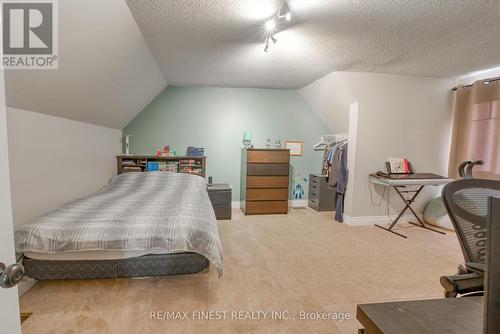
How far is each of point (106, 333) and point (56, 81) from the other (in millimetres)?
1879

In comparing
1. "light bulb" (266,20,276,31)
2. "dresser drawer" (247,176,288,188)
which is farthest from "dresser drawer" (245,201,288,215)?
"light bulb" (266,20,276,31)

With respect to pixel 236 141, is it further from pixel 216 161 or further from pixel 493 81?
pixel 493 81

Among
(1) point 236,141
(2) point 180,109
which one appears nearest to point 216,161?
(1) point 236,141

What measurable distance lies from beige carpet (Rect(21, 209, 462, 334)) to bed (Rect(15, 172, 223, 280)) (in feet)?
0.58

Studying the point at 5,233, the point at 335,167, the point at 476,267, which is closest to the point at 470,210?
the point at 476,267

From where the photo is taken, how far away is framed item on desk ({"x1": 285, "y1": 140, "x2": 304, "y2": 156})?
453 cm

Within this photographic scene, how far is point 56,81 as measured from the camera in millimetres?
1845

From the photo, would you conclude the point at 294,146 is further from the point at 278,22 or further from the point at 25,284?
the point at 25,284

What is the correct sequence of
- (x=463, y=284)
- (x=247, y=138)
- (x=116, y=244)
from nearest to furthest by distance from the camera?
(x=463, y=284) < (x=116, y=244) < (x=247, y=138)

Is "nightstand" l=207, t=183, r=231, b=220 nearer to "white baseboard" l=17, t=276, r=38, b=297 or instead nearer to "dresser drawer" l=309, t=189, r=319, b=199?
"dresser drawer" l=309, t=189, r=319, b=199

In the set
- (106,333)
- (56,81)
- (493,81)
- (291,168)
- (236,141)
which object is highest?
(493,81)

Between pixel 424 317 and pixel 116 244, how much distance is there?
6.17ft

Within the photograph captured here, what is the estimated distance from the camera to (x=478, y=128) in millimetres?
3234

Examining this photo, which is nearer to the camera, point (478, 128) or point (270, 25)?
point (270, 25)
